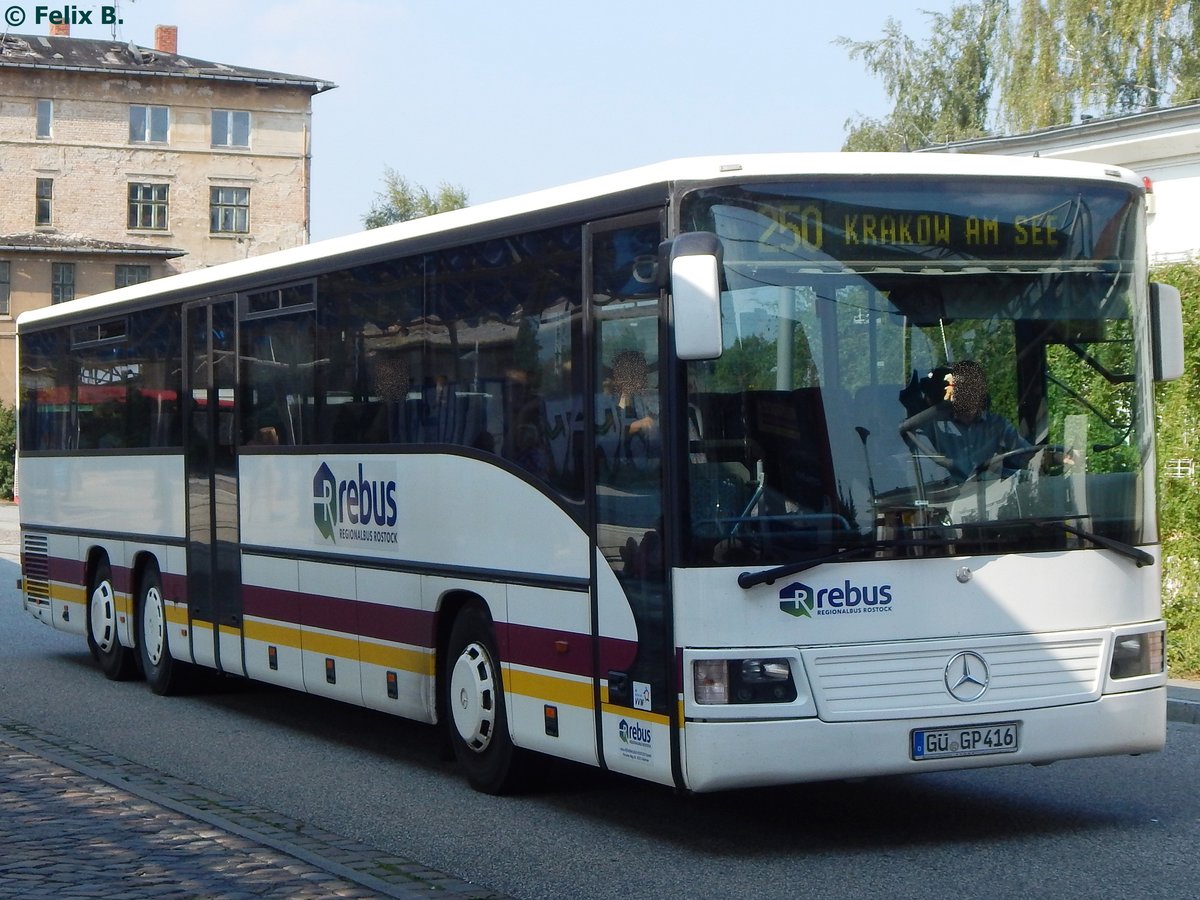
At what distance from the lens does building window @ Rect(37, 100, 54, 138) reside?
78688 millimetres

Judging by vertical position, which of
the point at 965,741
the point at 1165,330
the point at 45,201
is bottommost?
the point at 965,741

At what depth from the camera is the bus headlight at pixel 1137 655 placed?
8477 millimetres

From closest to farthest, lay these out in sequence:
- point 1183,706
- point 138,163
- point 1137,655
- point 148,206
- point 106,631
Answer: point 1137,655 → point 1183,706 → point 106,631 → point 138,163 → point 148,206

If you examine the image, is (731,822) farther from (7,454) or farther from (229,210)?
(229,210)

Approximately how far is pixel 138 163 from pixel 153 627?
6770cm

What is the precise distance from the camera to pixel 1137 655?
8570 millimetres

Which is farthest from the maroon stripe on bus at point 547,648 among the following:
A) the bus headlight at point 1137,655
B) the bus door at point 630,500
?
the bus headlight at point 1137,655

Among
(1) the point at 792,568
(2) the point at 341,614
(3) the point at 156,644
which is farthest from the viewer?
(3) the point at 156,644

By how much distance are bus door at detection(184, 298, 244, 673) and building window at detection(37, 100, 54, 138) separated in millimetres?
68483

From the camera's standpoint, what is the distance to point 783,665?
790 cm

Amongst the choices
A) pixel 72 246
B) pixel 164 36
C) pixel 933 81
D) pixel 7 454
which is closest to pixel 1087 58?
pixel 933 81

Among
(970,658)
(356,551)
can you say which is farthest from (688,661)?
(356,551)

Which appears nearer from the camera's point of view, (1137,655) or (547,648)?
(1137,655)

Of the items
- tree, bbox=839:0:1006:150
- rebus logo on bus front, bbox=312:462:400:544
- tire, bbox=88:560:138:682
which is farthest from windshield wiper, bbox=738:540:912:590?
tree, bbox=839:0:1006:150
